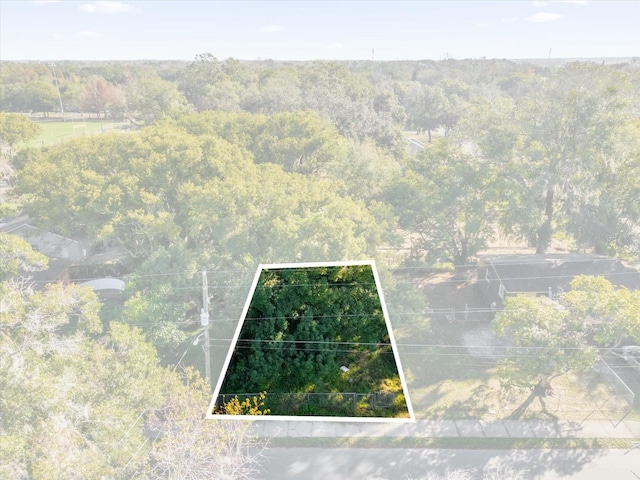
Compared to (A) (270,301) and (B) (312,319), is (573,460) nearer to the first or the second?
(B) (312,319)

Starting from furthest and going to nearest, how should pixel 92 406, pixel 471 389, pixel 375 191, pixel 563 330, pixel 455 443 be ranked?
pixel 375 191
pixel 471 389
pixel 563 330
pixel 455 443
pixel 92 406

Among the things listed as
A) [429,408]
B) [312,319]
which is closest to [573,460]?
[429,408]

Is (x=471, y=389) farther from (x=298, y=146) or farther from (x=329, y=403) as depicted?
(x=298, y=146)

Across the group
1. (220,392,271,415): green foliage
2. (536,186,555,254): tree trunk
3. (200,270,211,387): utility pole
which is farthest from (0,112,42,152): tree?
(536,186,555,254): tree trunk

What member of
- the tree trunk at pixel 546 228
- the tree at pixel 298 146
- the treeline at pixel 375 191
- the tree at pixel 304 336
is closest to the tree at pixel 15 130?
the treeline at pixel 375 191

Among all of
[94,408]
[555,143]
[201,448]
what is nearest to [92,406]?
[94,408]

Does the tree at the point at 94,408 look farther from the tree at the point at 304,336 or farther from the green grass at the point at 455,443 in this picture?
the tree at the point at 304,336
